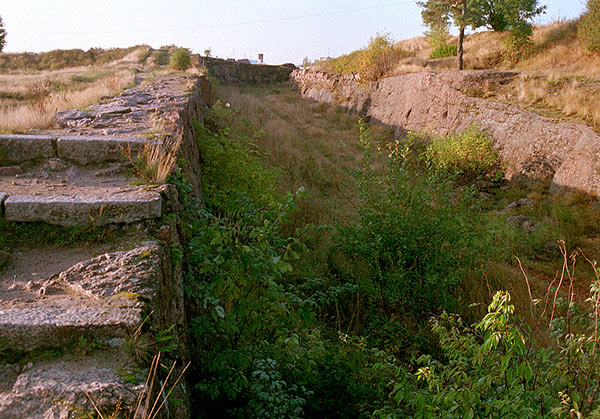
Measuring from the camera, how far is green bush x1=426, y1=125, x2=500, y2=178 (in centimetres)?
955

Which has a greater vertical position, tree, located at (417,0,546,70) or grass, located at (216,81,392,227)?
tree, located at (417,0,546,70)

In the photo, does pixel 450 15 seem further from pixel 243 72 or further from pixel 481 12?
pixel 243 72

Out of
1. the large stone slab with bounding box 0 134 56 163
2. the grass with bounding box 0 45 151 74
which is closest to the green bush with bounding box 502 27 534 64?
the large stone slab with bounding box 0 134 56 163

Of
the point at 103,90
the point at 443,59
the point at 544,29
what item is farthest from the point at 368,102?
the point at 103,90

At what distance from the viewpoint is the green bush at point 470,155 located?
9.55 m

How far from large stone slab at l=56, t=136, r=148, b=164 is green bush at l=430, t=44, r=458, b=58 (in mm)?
20987

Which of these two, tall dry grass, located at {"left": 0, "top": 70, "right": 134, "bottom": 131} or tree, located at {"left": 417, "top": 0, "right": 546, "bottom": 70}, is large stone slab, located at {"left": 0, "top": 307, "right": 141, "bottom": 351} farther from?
tree, located at {"left": 417, "top": 0, "right": 546, "bottom": 70}

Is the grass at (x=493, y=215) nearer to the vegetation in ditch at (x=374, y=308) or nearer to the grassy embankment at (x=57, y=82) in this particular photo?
the vegetation in ditch at (x=374, y=308)

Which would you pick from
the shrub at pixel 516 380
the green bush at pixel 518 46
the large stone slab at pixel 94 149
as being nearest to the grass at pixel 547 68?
the green bush at pixel 518 46

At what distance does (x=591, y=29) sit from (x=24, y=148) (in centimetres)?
1587

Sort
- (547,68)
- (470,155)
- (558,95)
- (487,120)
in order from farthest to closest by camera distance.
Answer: (547,68) < (487,120) < (558,95) < (470,155)


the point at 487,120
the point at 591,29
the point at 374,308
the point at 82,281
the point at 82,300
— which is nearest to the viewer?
the point at 82,300

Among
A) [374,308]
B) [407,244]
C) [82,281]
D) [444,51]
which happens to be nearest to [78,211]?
[82,281]

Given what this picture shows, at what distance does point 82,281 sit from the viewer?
2277 millimetres
